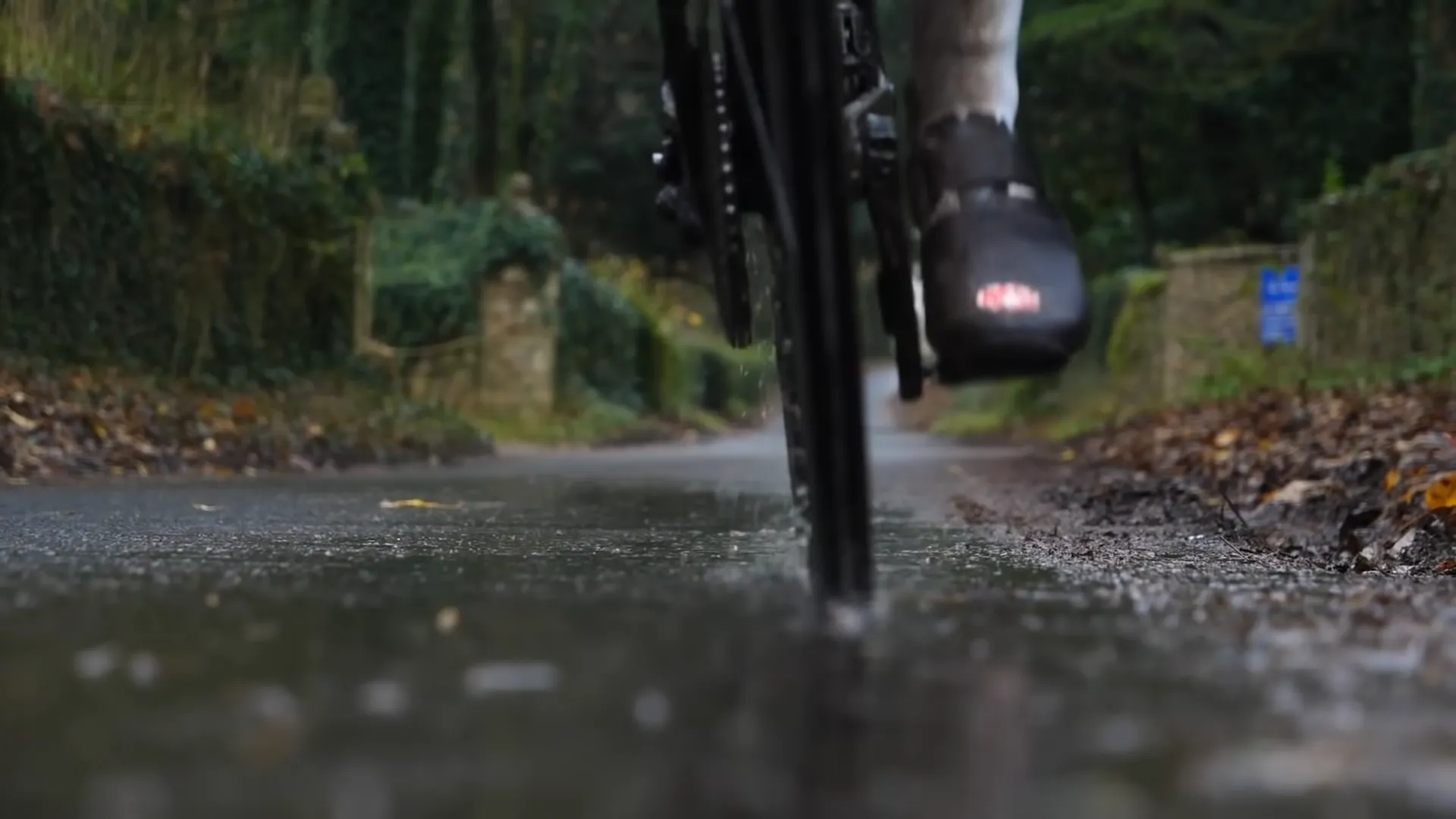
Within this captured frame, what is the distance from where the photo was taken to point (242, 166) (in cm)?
1013

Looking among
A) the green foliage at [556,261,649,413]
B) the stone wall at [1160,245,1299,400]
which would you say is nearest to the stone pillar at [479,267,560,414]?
the green foliage at [556,261,649,413]

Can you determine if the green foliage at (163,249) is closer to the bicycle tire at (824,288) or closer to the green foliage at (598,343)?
the bicycle tire at (824,288)

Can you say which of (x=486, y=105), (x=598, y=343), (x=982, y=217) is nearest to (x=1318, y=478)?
(x=982, y=217)

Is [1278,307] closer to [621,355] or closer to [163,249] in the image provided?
[163,249]

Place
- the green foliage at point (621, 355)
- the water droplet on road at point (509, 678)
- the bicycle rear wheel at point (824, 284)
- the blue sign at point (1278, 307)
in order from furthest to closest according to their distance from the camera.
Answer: the green foliage at point (621, 355)
the blue sign at point (1278, 307)
the bicycle rear wheel at point (824, 284)
the water droplet on road at point (509, 678)

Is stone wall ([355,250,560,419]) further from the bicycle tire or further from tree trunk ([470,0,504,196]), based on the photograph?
the bicycle tire

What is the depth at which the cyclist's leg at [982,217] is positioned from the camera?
2.19 m

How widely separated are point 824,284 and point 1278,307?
11594 mm

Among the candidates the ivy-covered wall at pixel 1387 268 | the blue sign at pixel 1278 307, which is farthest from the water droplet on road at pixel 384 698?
the blue sign at pixel 1278 307

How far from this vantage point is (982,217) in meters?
2.26

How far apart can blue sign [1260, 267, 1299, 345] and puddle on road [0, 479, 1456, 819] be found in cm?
1086

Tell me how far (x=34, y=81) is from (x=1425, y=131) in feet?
35.0

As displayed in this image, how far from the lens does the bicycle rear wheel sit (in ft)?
5.58

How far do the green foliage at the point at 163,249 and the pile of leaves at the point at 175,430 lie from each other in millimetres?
222
